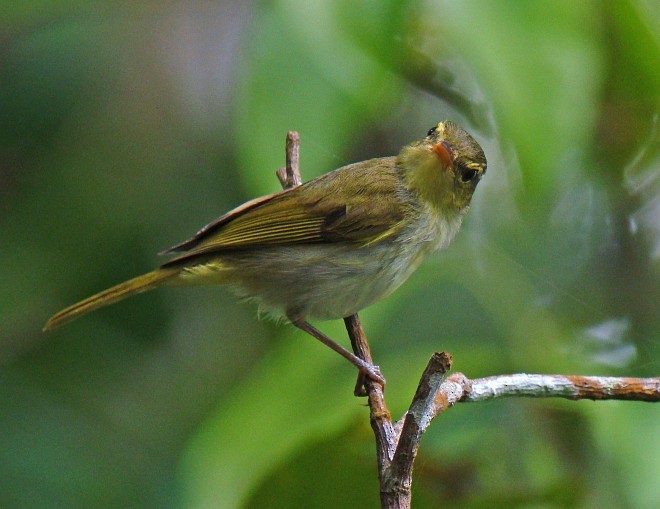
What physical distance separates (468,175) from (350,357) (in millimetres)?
862

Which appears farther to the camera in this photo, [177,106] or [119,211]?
[177,106]

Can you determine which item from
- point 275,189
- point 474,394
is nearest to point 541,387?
point 474,394

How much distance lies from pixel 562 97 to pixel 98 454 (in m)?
2.71

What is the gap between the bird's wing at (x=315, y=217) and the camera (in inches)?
118

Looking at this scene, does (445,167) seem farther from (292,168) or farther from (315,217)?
(292,168)

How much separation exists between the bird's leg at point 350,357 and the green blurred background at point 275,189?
0.06 m

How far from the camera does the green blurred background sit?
223 cm

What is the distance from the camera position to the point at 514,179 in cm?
272

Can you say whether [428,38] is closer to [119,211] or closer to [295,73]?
[295,73]

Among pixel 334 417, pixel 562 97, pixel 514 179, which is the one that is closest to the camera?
pixel 562 97

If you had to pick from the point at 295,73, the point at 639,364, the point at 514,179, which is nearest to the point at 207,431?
the point at 295,73

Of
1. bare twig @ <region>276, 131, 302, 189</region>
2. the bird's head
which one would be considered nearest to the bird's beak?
the bird's head

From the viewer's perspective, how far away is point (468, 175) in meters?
3.13

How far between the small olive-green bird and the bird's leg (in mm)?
127
